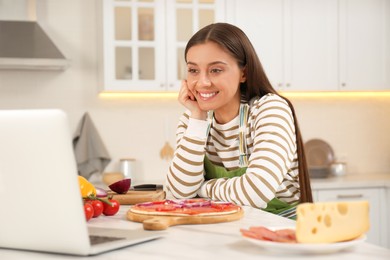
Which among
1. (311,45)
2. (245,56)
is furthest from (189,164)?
(311,45)

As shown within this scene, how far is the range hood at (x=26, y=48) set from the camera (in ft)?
14.6

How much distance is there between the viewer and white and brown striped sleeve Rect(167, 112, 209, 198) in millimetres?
2516

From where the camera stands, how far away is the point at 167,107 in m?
5.04

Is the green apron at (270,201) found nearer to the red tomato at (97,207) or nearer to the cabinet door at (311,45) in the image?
the red tomato at (97,207)

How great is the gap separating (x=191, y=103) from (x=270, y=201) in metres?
0.52

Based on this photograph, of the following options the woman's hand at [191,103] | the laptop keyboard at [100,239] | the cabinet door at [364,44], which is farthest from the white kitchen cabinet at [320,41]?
the laptop keyboard at [100,239]

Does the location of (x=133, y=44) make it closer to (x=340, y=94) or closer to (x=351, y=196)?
(x=340, y=94)

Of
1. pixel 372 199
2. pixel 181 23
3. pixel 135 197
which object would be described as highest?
pixel 181 23

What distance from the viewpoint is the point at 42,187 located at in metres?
1.37

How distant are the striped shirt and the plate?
2.60 meters

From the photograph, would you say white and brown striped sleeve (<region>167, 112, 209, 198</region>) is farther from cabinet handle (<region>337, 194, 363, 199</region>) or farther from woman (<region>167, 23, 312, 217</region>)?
cabinet handle (<region>337, 194, 363, 199</region>)

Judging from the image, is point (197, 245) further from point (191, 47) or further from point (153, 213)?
point (191, 47)

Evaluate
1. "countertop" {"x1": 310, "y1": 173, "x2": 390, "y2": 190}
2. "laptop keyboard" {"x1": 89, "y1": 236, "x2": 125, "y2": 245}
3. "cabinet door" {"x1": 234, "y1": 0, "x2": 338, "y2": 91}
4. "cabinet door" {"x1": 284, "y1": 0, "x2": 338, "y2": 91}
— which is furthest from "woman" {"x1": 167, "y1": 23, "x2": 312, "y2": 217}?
"cabinet door" {"x1": 284, "y1": 0, "x2": 338, "y2": 91}

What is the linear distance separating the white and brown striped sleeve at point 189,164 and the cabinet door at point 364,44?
2.69 m
